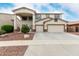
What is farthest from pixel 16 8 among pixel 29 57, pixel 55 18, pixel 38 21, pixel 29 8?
pixel 29 57

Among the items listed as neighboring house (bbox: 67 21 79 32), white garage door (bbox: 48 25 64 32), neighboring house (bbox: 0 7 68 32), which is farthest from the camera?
neighboring house (bbox: 67 21 79 32)

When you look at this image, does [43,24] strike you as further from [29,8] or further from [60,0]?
[60,0]

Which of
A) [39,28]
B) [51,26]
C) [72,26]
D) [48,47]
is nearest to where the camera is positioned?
[48,47]

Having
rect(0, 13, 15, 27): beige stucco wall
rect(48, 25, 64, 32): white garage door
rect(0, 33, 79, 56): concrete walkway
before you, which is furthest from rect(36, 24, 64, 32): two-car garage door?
rect(0, 33, 79, 56): concrete walkway

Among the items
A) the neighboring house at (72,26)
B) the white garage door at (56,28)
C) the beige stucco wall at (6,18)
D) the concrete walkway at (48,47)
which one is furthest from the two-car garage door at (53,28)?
the concrete walkway at (48,47)

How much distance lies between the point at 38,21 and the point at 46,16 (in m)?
3.50

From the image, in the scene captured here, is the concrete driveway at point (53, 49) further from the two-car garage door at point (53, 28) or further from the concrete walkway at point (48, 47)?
the two-car garage door at point (53, 28)

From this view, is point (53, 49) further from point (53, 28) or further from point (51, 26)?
point (51, 26)

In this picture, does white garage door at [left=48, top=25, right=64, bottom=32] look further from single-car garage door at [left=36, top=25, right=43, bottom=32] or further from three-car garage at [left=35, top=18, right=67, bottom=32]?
single-car garage door at [left=36, top=25, right=43, bottom=32]

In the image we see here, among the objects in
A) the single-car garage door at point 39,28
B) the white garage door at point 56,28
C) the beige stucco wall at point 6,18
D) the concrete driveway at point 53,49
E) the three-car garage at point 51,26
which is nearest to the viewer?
the concrete driveway at point 53,49

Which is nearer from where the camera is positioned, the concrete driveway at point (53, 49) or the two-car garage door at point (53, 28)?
the concrete driveway at point (53, 49)

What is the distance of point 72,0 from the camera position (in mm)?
6664

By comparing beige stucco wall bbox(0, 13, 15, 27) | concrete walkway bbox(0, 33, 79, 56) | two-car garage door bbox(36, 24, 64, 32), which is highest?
beige stucco wall bbox(0, 13, 15, 27)

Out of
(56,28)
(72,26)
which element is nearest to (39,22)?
(56,28)
